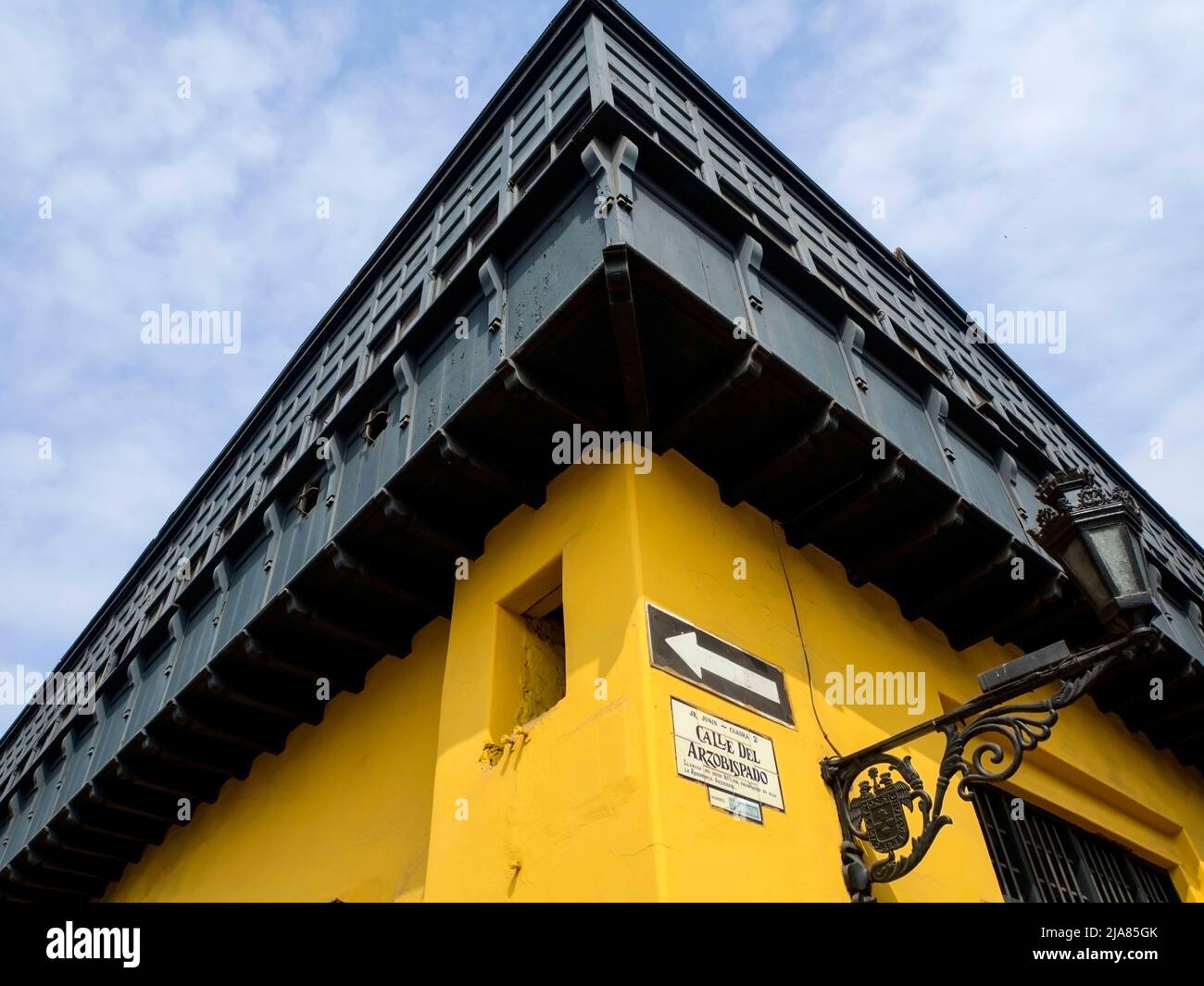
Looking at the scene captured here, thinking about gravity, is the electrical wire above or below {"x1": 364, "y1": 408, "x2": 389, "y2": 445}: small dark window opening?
below

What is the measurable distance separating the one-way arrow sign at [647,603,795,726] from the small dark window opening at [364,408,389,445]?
414cm

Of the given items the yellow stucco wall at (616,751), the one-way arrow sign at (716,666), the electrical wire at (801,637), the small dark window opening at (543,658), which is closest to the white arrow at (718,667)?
the one-way arrow sign at (716,666)

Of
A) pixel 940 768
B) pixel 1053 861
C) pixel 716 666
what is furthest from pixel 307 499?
pixel 1053 861

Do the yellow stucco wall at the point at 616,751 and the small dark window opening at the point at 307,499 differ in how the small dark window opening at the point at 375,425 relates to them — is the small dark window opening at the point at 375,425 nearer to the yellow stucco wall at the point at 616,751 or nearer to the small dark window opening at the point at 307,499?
the small dark window opening at the point at 307,499

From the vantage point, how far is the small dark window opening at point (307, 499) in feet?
30.6

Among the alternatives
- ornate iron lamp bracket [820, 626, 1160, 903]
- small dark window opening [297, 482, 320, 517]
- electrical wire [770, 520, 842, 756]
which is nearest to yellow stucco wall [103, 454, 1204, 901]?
electrical wire [770, 520, 842, 756]

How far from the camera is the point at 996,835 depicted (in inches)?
301

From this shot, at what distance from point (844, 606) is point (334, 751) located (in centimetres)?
545

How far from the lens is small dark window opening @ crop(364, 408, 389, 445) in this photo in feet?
28.8

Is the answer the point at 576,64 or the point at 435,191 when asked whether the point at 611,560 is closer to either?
the point at 576,64

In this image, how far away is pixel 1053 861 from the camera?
8.09 metres

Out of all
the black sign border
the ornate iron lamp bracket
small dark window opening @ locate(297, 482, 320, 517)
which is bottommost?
the ornate iron lamp bracket

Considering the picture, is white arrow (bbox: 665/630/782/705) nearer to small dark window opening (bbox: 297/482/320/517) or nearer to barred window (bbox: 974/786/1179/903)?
barred window (bbox: 974/786/1179/903)

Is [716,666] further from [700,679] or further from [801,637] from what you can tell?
[801,637]
